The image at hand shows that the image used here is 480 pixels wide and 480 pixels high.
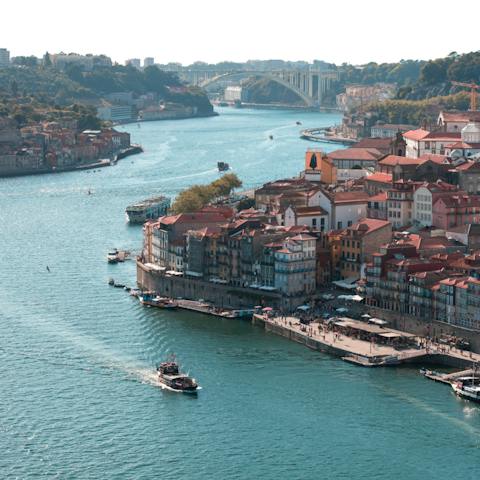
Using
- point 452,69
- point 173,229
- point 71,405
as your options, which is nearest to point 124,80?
point 452,69

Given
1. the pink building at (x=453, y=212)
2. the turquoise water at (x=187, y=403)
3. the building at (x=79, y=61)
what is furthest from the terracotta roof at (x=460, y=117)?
the building at (x=79, y=61)

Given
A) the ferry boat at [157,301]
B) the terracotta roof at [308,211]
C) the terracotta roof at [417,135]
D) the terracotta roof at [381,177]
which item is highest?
the terracotta roof at [417,135]

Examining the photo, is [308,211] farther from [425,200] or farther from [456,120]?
[456,120]

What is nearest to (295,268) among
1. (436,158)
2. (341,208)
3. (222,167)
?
(341,208)

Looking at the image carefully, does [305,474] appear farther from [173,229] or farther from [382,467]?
[173,229]

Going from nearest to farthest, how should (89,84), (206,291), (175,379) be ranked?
(175,379), (206,291), (89,84)

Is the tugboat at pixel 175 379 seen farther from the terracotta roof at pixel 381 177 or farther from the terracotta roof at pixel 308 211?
the terracotta roof at pixel 381 177
